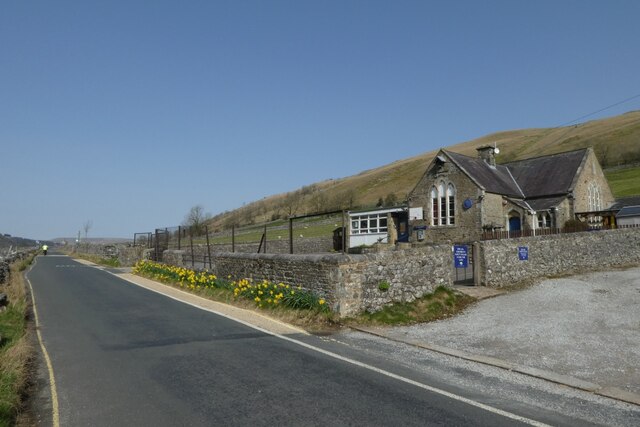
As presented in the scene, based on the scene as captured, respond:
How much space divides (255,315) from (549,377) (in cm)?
769

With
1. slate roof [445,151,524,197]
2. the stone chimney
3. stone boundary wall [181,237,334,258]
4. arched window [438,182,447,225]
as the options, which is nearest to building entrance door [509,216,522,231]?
slate roof [445,151,524,197]

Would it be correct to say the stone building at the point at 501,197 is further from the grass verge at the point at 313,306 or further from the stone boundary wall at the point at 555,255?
the grass verge at the point at 313,306

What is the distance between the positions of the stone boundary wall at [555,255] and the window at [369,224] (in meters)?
20.2

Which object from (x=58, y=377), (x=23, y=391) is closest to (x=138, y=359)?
(x=58, y=377)

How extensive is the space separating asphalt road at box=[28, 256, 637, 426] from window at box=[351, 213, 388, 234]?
32.3 m

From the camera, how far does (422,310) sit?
1237 centimetres

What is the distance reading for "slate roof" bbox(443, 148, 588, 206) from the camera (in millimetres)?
35438

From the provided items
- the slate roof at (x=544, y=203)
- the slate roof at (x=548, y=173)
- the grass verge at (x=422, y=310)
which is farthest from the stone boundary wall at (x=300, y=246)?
the grass verge at (x=422, y=310)

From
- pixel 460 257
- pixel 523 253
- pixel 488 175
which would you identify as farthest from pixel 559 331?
pixel 488 175

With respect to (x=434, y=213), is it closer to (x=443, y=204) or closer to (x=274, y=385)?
(x=443, y=204)

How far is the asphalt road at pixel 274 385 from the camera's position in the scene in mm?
5375

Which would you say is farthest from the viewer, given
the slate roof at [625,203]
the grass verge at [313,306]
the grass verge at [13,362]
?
the slate roof at [625,203]

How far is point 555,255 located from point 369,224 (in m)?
24.1

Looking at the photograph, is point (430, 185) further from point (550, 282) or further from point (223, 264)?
point (223, 264)
